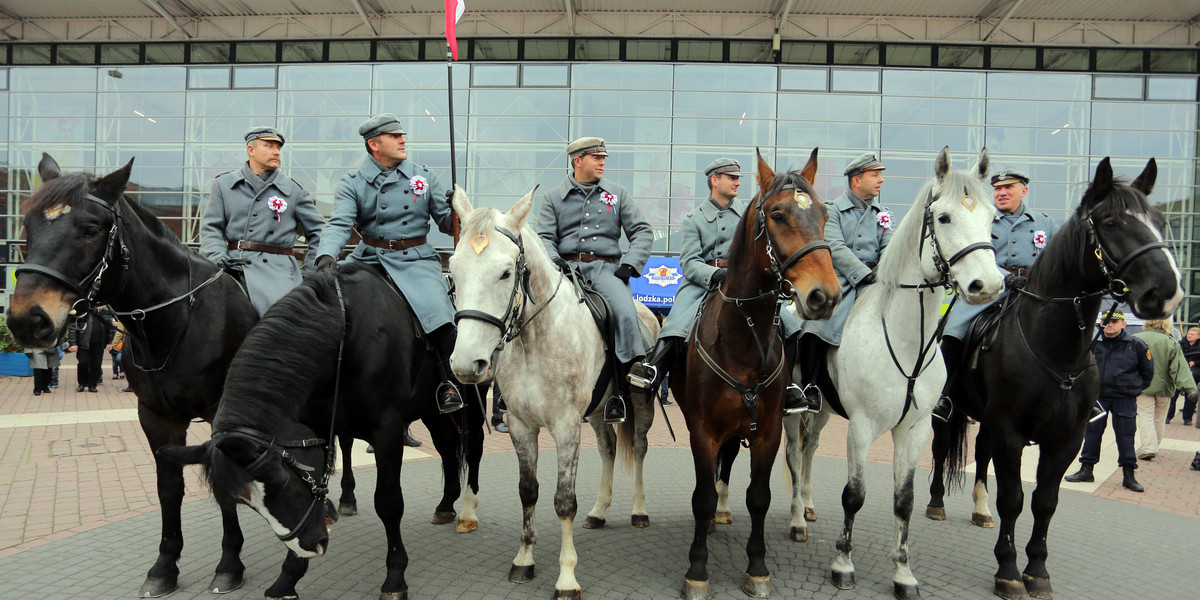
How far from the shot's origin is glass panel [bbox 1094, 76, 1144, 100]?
22891 mm

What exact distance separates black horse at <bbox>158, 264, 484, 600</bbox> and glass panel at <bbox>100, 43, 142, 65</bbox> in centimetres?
2648

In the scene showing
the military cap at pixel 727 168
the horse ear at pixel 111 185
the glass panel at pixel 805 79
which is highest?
the glass panel at pixel 805 79

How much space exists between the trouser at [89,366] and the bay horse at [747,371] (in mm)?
14866

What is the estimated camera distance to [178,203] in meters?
24.1

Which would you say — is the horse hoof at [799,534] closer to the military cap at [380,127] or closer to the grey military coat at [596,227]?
the grey military coat at [596,227]

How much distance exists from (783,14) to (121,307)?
863 inches

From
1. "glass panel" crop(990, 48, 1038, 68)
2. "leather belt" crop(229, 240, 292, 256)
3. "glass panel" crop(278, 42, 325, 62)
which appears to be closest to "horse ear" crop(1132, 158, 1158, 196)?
"leather belt" crop(229, 240, 292, 256)

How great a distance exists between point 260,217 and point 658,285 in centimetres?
1260

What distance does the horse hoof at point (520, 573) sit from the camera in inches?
181

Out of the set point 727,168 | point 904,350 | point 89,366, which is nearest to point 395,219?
point 727,168

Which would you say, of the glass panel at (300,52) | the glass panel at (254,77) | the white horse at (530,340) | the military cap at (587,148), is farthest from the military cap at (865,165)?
the glass panel at (254,77)

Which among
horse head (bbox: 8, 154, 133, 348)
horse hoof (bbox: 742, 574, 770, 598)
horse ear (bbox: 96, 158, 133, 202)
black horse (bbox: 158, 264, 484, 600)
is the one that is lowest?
horse hoof (bbox: 742, 574, 770, 598)

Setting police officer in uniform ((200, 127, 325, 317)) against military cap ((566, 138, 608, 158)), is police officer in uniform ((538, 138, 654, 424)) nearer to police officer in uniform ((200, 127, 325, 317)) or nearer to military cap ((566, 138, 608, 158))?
military cap ((566, 138, 608, 158))

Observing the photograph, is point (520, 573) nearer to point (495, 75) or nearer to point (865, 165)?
point (865, 165)
